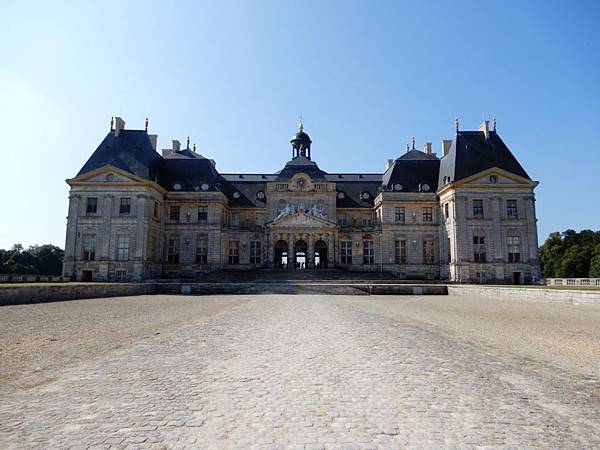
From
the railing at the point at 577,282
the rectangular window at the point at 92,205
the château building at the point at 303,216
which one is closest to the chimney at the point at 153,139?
the château building at the point at 303,216

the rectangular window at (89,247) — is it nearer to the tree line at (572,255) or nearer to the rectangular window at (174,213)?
the rectangular window at (174,213)

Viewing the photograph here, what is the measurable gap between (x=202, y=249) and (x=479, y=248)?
32.1 metres

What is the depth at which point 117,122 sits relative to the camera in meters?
54.8

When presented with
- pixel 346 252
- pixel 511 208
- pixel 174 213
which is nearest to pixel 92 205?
pixel 174 213

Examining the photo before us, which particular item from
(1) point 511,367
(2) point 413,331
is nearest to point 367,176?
(2) point 413,331

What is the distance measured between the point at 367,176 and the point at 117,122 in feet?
110

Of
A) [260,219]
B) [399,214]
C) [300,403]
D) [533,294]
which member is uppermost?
[399,214]

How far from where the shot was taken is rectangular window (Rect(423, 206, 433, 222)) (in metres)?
55.1

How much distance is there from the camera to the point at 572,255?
72688 millimetres

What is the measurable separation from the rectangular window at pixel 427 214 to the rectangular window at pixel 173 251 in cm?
3046

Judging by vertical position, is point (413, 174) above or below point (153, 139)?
below

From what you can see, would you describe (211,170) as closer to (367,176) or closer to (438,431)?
(367,176)

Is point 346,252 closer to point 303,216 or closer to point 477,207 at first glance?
point 303,216

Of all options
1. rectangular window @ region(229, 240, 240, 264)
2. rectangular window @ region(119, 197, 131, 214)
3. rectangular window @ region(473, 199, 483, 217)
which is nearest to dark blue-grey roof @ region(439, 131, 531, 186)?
rectangular window @ region(473, 199, 483, 217)
